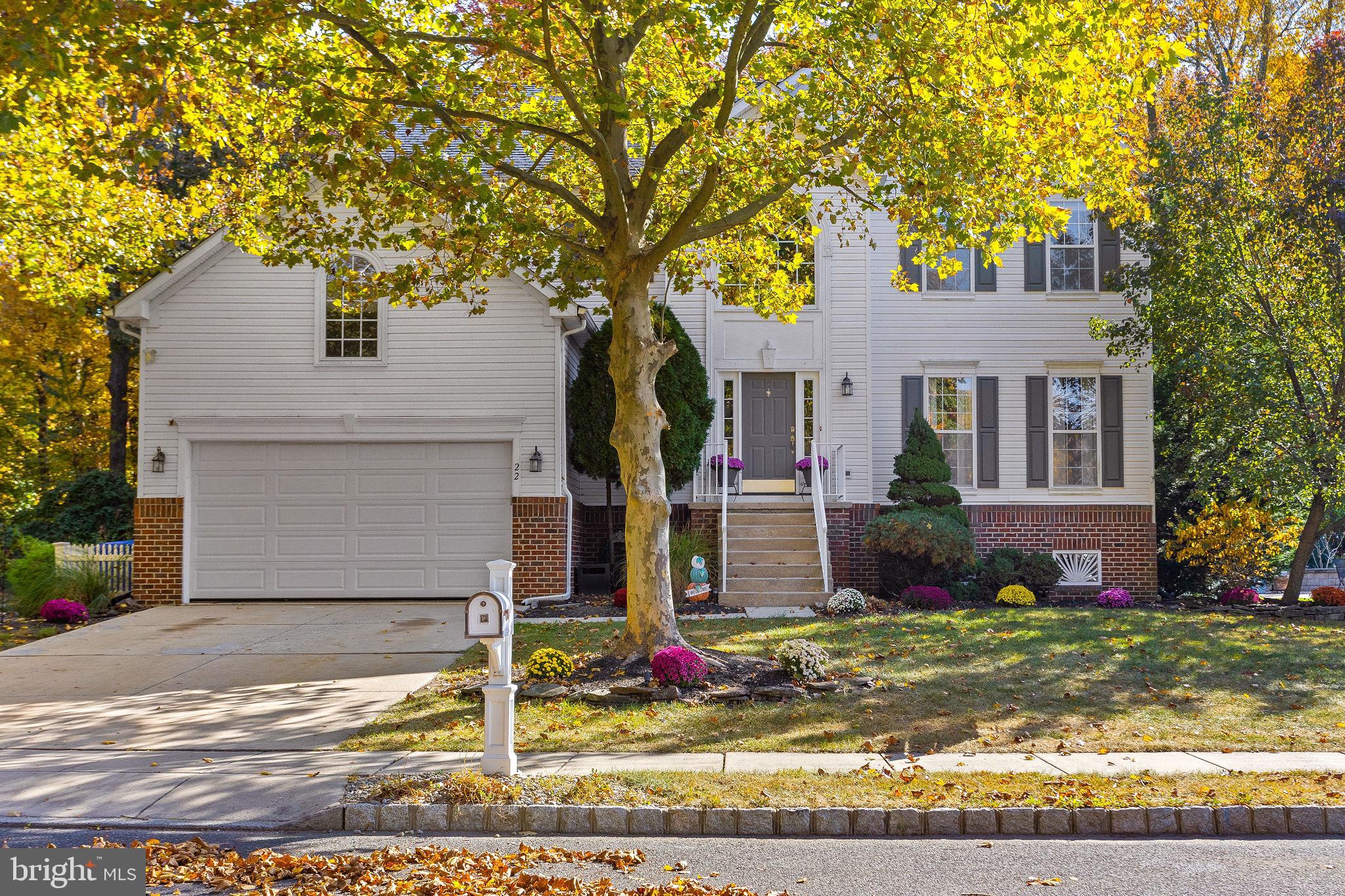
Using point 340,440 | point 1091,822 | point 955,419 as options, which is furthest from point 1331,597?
point 340,440

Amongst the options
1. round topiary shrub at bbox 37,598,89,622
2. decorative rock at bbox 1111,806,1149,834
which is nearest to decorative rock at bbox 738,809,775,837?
decorative rock at bbox 1111,806,1149,834

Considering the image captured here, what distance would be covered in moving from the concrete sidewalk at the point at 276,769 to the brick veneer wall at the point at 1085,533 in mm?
10579

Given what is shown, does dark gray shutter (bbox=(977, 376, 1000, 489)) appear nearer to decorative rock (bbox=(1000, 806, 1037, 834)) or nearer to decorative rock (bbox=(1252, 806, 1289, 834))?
decorative rock (bbox=(1252, 806, 1289, 834))

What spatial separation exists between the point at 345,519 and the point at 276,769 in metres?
9.28

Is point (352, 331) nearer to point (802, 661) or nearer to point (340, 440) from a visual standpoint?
point (340, 440)

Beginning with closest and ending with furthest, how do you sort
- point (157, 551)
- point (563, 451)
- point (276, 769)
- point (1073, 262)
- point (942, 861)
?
Answer: 1. point (942, 861)
2. point (276, 769)
3. point (157, 551)
4. point (563, 451)
5. point (1073, 262)

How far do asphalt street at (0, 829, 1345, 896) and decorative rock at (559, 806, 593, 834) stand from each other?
3.3 inches

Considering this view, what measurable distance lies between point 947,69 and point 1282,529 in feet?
37.9

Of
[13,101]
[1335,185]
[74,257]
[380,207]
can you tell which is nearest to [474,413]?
[380,207]

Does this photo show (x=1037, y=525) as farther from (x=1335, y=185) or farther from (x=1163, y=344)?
(x=1335, y=185)

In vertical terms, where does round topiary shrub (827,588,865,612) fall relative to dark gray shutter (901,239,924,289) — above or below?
below

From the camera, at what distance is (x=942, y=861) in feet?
18.9

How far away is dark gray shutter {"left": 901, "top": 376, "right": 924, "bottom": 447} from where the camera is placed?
18.8 m

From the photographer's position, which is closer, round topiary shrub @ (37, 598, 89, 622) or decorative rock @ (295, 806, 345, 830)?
decorative rock @ (295, 806, 345, 830)
